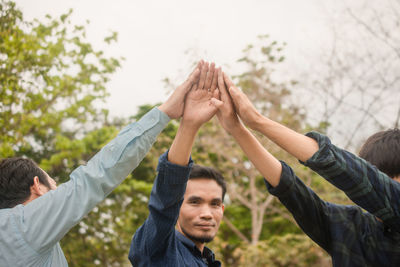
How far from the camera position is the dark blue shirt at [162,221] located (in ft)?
5.76

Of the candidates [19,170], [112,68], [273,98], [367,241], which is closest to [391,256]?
[367,241]

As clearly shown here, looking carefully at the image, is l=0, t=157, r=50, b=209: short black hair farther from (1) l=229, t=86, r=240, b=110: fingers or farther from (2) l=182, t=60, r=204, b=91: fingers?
(1) l=229, t=86, r=240, b=110: fingers

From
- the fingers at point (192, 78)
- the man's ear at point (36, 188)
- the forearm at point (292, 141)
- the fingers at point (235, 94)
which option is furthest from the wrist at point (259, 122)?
the man's ear at point (36, 188)

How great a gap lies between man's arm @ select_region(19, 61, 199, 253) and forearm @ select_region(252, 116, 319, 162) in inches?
23.3

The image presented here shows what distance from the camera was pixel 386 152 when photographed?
67.8 inches

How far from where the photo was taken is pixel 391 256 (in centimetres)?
164

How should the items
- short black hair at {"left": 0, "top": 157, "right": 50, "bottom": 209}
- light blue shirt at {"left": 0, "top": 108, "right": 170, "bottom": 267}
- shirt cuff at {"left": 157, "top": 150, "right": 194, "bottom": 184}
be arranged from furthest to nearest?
1. short black hair at {"left": 0, "top": 157, "right": 50, "bottom": 209}
2. shirt cuff at {"left": 157, "top": 150, "right": 194, "bottom": 184}
3. light blue shirt at {"left": 0, "top": 108, "right": 170, "bottom": 267}

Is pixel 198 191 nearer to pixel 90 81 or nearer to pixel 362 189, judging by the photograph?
pixel 362 189

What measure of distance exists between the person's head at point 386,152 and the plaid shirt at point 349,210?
23 cm

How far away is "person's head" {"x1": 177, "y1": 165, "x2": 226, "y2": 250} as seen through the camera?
7.35 feet

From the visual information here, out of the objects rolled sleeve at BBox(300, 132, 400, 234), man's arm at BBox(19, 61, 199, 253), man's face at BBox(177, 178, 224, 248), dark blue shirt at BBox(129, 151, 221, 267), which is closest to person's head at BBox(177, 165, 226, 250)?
man's face at BBox(177, 178, 224, 248)

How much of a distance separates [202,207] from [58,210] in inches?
40.6

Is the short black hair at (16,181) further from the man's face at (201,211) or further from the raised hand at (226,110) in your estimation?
the raised hand at (226,110)

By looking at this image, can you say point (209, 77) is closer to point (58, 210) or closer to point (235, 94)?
point (235, 94)
